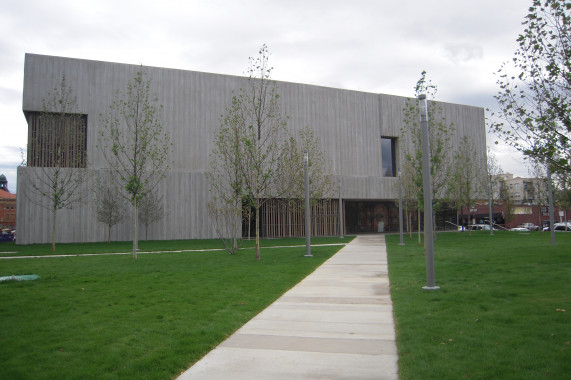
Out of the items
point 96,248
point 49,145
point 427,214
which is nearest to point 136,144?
point 96,248

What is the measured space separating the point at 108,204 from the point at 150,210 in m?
3.11

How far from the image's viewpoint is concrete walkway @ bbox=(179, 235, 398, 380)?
15.5 ft

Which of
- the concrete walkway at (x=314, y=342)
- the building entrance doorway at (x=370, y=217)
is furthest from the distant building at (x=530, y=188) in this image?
the concrete walkway at (x=314, y=342)

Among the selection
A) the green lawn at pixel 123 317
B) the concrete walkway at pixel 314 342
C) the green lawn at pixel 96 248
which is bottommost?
the green lawn at pixel 96 248

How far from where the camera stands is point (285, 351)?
548 centimetres

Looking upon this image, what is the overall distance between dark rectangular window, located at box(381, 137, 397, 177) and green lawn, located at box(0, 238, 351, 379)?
3472 centimetres

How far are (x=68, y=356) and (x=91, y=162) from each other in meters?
32.1

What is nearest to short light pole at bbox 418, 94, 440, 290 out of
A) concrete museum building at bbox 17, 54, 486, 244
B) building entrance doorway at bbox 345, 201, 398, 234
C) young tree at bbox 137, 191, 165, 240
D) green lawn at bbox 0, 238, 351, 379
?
green lawn at bbox 0, 238, 351, 379

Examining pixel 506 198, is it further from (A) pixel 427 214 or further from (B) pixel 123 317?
(B) pixel 123 317

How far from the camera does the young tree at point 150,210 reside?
33.8 metres

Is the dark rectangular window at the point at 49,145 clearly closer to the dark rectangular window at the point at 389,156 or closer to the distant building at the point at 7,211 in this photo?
the dark rectangular window at the point at 389,156

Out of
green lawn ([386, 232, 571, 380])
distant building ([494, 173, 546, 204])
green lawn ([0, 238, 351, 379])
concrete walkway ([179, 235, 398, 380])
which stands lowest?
concrete walkway ([179, 235, 398, 380])

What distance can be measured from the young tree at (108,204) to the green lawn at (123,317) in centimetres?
1927

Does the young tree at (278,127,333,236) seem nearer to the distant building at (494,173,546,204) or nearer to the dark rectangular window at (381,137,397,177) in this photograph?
the dark rectangular window at (381,137,397,177)
